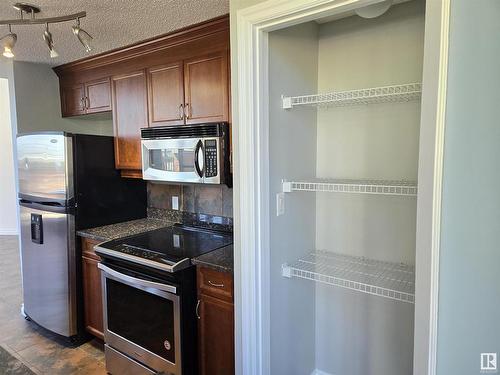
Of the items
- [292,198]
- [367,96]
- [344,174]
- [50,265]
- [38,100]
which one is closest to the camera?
[367,96]

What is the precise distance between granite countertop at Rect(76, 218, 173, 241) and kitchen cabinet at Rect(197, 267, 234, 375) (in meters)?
0.86

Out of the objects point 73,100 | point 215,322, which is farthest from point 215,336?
point 73,100

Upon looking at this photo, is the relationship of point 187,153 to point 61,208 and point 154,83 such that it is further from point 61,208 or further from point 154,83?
point 61,208

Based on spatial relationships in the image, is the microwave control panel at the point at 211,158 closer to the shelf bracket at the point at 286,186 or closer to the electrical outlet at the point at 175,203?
the shelf bracket at the point at 286,186

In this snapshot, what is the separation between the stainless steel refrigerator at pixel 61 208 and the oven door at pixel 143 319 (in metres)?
0.47

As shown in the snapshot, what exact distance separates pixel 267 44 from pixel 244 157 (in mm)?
525

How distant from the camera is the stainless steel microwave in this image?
6.73ft

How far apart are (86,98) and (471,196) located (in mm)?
2913

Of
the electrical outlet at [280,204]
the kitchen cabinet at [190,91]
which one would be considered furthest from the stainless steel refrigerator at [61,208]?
the electrical outlet at [280,204]

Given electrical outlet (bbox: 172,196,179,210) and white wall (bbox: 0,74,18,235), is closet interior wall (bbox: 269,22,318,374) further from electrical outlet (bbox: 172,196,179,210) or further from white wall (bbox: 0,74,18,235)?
white wall (bbox: 0,74,18,235)

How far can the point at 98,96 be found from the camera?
283cm

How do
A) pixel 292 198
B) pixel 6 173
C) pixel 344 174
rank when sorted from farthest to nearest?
pixel 6 173 < pixel 344 174 < pixel 292 198

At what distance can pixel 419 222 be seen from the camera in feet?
3.80

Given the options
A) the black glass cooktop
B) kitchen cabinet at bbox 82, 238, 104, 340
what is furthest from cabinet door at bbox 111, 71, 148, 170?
kitchen cabinet at bbox 82, 238, 104, 340
